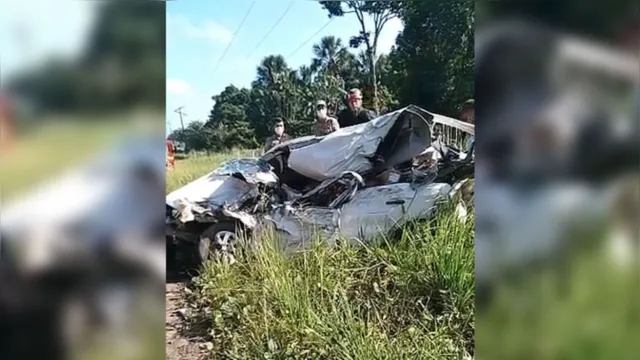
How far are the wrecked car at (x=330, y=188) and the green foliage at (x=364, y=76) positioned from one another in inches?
3.1

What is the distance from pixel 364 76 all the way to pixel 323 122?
19 cm

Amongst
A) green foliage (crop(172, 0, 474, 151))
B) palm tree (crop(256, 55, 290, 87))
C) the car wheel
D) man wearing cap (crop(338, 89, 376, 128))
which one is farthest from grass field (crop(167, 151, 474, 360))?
man wearing cap (crop(338, 89, 376, 128))

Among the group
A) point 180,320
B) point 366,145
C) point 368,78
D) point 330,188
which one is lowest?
point 180,320

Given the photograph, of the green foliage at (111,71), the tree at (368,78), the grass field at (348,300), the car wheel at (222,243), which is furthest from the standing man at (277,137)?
the green foliage at (111,71)

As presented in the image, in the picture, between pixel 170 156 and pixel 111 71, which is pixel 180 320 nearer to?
pixel 170 156

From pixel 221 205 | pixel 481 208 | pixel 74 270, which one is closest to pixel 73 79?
pixel 74 270

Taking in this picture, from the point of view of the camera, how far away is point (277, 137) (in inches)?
68.4

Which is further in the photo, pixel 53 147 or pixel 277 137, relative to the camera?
pixel 277 137

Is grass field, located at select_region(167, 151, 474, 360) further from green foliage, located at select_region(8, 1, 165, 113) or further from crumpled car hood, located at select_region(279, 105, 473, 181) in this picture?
green foliage, located at select_region(8, 1, 165, 113)

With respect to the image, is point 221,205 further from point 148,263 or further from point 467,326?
point 467,326

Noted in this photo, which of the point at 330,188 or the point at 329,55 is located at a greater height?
the point at 329,55

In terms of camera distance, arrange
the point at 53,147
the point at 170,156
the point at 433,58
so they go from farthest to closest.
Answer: the point at 433,58, the point at 170,156, the point at 53,147

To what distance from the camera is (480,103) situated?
63.0 inches

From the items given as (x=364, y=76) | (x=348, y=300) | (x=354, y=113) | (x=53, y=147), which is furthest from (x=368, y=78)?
(x=53, y=147)
